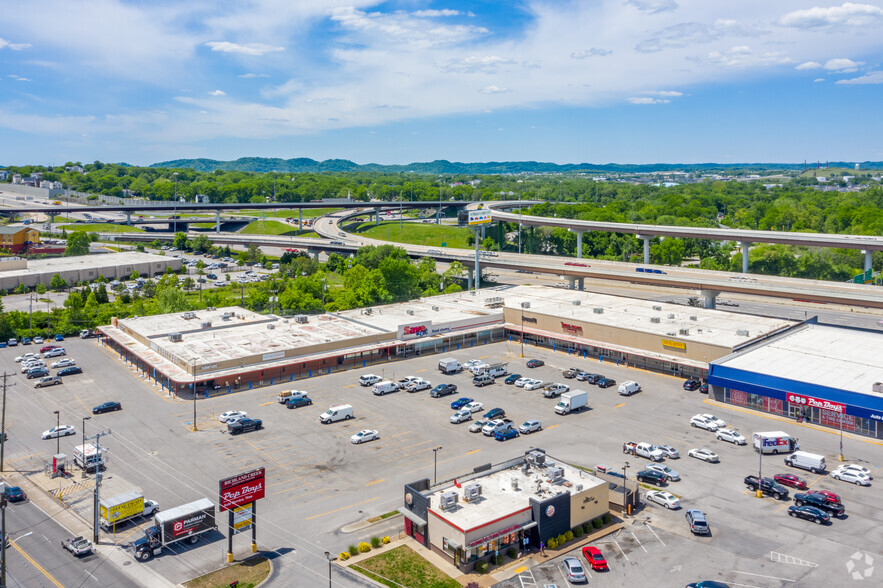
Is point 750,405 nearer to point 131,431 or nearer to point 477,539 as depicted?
point 477,539

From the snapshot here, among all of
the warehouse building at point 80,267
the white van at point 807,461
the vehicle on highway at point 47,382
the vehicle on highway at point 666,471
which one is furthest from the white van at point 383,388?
the warehouse building at point 80,267

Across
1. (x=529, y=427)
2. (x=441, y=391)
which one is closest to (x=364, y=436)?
(x=441, y=391)

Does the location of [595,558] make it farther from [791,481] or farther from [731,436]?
[731,436]

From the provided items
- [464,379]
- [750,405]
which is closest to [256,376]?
[464,379]

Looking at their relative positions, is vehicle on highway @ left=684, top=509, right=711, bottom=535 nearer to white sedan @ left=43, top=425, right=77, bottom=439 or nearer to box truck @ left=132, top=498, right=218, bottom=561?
box truck @ left=132, top=498, right=218, bottom=561

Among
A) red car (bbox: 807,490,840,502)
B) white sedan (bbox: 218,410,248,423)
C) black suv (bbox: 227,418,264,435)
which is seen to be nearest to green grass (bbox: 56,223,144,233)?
white sedan (bbox: 218,410,248,423)
